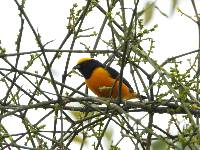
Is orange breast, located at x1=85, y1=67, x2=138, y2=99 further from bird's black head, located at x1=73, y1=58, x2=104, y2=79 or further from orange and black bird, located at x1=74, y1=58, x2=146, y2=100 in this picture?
bird's black head, located at x1=73, y1=58, x2=104, y2=79

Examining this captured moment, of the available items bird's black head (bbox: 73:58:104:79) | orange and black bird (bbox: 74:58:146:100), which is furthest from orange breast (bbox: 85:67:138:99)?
bird's black head (bbox: 73:58:104:79)

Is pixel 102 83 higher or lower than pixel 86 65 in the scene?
lower

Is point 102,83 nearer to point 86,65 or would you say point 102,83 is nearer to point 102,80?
point 102,80

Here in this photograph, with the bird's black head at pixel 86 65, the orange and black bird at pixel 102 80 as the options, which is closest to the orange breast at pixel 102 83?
the orange and black bird at pixel 102 80

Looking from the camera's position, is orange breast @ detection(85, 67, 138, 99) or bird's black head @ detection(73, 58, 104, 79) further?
bird's black head @ detection(73, 58, 104, 79)

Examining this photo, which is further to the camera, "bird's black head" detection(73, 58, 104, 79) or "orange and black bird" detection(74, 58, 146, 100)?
"bird's black head" detection(73, 58, 104, 79)

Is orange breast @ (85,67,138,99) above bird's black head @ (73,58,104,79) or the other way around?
the other way around

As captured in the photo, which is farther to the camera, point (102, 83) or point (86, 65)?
point (86, 65)

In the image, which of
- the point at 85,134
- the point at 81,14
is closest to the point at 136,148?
the point at 85,134

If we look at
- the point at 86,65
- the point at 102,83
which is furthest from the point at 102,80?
the point at 86,65

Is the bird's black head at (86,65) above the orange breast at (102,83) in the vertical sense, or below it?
above

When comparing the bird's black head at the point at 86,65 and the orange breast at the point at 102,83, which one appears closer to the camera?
the orange breast at the point at 102,83

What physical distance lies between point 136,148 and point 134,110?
57 cm

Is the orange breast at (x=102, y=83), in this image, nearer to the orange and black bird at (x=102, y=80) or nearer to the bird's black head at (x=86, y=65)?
the orange and black bird at (x=102, y=80)
